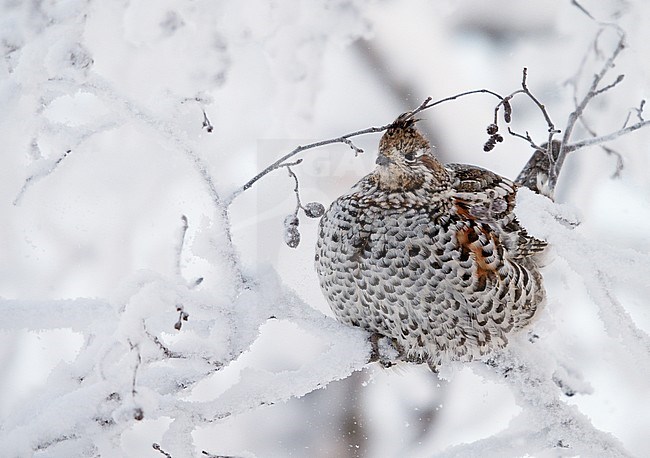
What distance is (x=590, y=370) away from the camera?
1.75 metres

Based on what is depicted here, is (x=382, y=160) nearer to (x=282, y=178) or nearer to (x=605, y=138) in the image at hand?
(x=605, y=138)

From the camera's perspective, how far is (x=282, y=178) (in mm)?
1613

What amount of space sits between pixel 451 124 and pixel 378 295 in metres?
0.71

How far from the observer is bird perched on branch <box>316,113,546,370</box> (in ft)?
3.83

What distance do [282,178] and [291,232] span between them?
441 millimetres

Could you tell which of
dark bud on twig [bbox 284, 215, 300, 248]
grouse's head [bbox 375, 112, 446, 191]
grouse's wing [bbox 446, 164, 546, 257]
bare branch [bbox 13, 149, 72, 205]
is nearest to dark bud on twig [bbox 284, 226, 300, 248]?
dark bud on twig [bbox 284, 215, 300, 248]

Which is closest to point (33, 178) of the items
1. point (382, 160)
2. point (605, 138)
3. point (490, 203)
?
point (382, 160)

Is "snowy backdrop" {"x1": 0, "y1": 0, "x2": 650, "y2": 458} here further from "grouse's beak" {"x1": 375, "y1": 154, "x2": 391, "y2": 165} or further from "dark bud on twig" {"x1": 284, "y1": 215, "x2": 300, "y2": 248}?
"grouse's beak" {"x1": 375, "y1": 154, "x2": 391, "y2": 165}

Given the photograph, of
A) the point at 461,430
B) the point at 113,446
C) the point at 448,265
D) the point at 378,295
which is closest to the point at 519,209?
the point at 448,265

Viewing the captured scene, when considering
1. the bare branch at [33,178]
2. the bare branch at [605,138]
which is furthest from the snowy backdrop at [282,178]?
the bare branch at [605,138]

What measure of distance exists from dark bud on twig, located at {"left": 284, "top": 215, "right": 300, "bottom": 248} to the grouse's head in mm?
173

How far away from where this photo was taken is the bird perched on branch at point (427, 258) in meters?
1.17

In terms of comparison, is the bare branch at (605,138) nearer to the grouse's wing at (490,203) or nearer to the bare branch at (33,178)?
the grouse's wing at (490,203)

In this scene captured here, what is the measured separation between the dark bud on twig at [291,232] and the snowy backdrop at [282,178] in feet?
0.22
